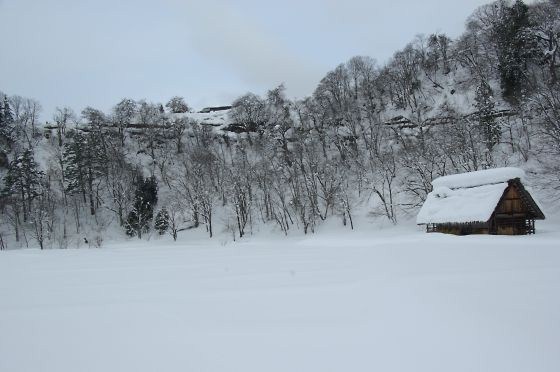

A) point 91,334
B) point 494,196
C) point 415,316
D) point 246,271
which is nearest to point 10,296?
point 91,334

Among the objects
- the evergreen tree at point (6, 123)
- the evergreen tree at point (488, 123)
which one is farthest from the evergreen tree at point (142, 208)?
the evergreen tree at point (488, 123)

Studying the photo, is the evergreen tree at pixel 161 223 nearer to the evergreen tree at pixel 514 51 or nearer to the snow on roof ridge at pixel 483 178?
the snow on roof ridge at pixel 483 178

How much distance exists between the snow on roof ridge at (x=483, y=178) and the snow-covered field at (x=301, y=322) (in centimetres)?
1858

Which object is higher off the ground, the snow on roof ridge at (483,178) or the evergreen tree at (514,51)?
the evergreen tree at (514,51)

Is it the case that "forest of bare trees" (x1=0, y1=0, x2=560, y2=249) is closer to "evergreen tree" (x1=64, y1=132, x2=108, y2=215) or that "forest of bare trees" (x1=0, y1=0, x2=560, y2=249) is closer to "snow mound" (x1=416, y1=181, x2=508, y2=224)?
"evergreen tree" (x1=64, y1=132, x2=108, y2=215)

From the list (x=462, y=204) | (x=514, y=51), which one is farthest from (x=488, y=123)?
(x=462, y=204)

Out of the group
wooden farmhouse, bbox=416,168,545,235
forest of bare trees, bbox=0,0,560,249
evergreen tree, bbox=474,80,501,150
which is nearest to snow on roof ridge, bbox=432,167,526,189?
wooden farmhouse, bbox=416,168,545,235

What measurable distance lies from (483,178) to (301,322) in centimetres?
2432

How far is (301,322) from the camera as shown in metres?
4.14

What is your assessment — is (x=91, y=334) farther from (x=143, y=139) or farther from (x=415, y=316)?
(x=143, y=139)

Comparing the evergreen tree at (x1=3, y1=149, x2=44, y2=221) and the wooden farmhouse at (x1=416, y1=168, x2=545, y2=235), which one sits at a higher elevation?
the evergreen tree at (x1=3, y1=149, x2=44, y2=221)

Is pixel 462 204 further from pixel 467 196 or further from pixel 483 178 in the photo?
pixel 483 178

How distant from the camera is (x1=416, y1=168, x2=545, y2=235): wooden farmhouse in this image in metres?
22.0

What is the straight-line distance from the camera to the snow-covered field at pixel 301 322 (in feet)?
10.6
